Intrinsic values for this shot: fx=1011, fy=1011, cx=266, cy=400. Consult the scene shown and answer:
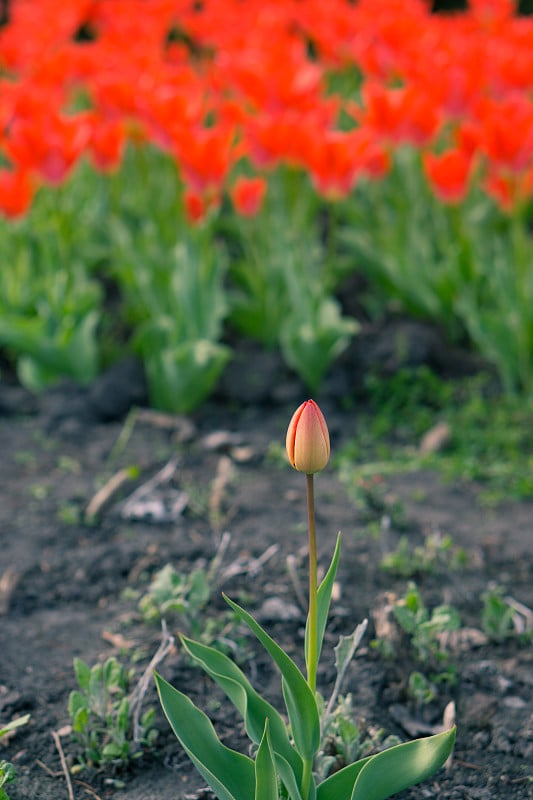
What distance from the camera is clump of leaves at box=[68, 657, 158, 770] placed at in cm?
172

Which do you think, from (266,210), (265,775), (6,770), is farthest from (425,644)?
(266,210)

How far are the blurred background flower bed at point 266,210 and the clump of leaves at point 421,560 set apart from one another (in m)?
0.93

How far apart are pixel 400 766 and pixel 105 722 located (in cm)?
64

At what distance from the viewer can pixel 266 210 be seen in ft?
12.2

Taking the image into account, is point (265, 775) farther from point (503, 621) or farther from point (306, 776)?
point (503, 621)

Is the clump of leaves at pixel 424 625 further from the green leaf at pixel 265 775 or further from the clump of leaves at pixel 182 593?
the green leaf at pixel 265 775

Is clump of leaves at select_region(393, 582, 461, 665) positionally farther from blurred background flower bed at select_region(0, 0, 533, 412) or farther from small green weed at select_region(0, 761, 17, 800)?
blurred background flower bed at select_region(0, 0, 533, 412)

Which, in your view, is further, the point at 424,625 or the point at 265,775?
the point at 424,625

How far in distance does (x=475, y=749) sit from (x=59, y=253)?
7.34 feet

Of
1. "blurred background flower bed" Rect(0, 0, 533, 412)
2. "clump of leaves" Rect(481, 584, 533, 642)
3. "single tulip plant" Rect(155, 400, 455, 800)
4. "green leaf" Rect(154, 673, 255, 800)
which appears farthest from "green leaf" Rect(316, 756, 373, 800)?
"blurred background flower bed" Rect(0, 0, 533, 412)

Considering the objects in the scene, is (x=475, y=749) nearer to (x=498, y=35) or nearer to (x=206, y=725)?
(x=206, y=725)

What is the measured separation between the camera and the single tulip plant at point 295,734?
4.26ft

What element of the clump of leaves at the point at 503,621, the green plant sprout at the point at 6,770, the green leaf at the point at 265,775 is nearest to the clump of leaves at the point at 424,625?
the clump of leaves at the point at 503,621

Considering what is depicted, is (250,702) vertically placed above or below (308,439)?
below
